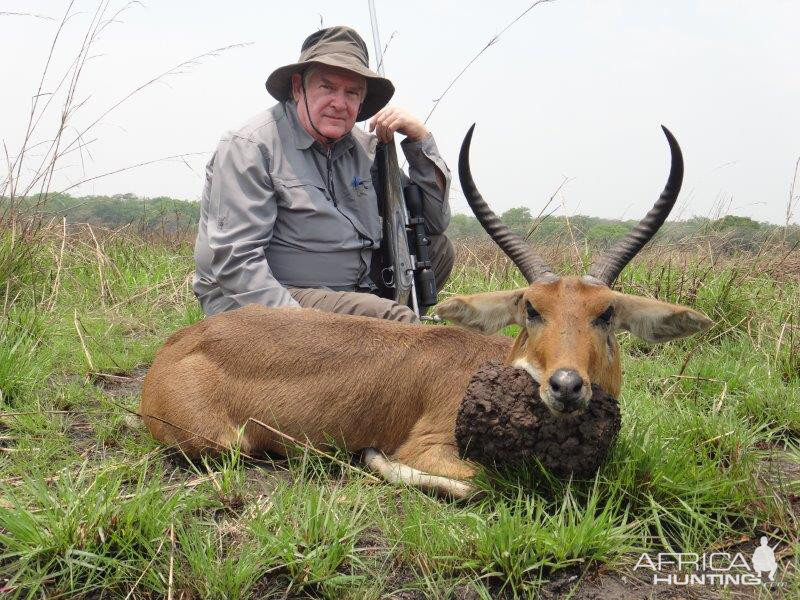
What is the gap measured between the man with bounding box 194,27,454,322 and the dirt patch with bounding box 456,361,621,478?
1.88m

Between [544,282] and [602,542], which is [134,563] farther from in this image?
[544,282]

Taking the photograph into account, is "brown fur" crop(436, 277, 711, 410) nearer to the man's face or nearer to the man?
the man

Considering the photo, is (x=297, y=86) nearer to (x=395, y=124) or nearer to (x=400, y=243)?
(x=395, y=124)

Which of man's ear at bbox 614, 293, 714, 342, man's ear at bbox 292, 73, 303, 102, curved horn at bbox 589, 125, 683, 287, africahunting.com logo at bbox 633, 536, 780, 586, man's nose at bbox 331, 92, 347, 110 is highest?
man's ear at bbox 292, 73, 303, 102

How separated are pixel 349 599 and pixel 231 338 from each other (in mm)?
1830

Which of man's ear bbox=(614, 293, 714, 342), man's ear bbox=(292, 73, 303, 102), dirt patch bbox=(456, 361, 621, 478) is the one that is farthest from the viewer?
man's ear bbox=(292, 73, 303, 102)

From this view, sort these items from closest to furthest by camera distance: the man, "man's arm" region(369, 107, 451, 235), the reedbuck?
the reedbuck
the man
"man's arm" region(369, 107, 451, 235)

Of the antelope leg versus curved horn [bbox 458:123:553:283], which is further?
curved horn [bbox 458:123:553:283]

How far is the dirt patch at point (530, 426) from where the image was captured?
3.14m

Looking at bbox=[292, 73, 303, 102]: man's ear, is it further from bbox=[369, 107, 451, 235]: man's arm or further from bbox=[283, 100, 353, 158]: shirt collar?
bbox=[369, 107, 451, 235]: man's arm

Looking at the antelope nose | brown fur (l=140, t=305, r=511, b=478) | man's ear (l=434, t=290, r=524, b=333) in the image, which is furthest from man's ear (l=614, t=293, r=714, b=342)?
brown fur (l=140, t=305, r=511, b=478)

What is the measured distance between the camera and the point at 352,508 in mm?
3352

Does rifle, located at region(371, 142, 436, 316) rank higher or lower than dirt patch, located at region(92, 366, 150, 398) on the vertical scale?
higher

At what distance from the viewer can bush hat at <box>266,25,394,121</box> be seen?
17.0ft
